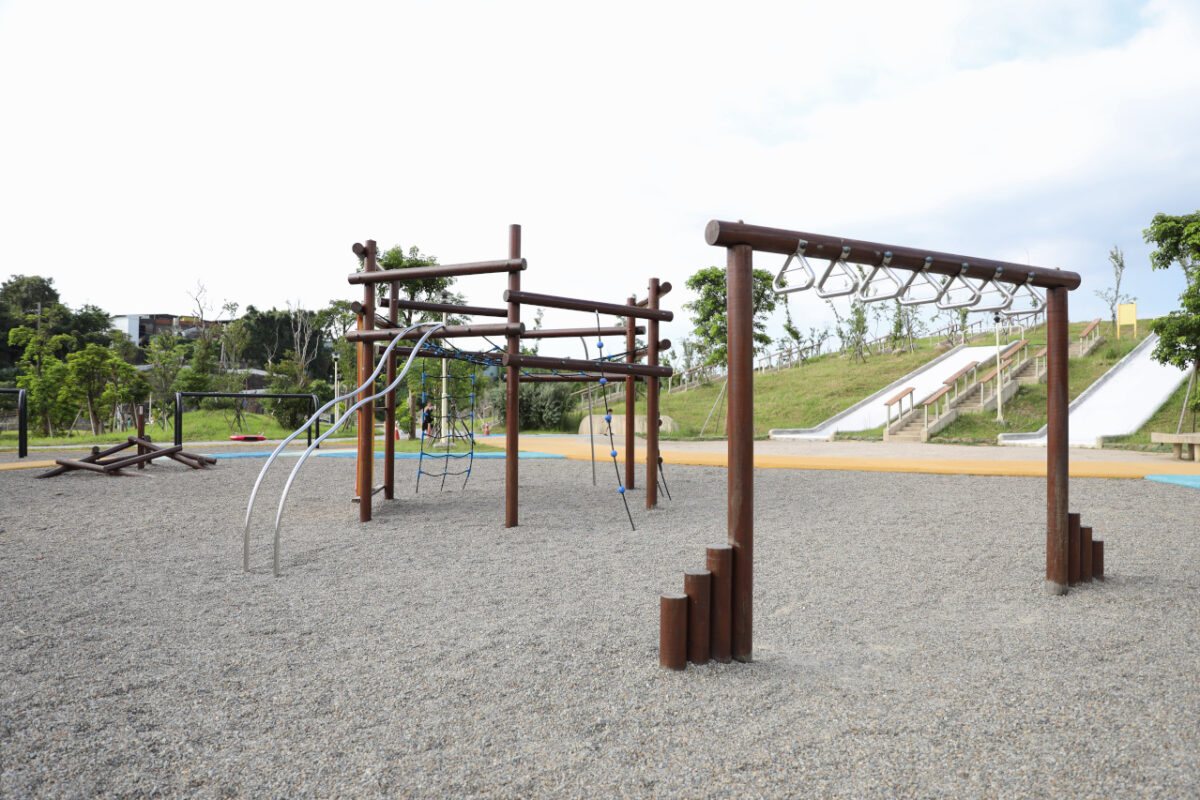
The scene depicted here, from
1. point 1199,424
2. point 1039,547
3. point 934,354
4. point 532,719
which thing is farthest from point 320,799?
point 934,354

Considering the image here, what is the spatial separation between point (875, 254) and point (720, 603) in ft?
5.53

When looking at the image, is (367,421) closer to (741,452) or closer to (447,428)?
(741,452)

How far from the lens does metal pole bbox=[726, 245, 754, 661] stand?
2836 millimetres

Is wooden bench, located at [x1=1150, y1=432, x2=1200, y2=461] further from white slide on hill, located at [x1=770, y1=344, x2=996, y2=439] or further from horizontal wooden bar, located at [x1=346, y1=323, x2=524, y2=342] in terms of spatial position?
horizontal wooden bar, located at [x1=346, y1=323, x2=524, y2=342]

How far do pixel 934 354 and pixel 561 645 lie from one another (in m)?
29.9

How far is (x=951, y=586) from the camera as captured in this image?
4035 mm

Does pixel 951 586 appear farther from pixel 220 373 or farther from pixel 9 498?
pixel 220 373

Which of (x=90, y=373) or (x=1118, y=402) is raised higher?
Answer: (x=90, y=373)

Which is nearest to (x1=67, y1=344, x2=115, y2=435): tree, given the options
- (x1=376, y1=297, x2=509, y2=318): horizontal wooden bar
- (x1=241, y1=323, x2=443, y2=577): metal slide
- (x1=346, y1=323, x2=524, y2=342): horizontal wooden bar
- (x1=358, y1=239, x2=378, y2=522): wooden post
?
(x1=376, y1=297, x2=509, y2=318): horizontal wooden bar

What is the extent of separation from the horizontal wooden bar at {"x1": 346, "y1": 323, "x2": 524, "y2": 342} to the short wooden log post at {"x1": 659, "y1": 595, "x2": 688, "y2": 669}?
10.8 feet

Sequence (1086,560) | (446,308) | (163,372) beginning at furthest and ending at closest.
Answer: (163,372) < (446,308) < (1086,560)

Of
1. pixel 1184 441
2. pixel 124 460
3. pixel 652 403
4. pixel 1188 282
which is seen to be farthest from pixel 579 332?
pixel 1188 282

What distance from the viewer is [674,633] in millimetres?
2725

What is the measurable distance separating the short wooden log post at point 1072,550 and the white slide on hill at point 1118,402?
12.4m
